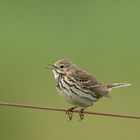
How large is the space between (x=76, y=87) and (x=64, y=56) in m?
6.40

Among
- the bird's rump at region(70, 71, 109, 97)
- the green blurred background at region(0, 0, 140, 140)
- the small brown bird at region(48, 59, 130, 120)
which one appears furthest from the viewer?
the green blurred background at region(0, 0, 140, 140)

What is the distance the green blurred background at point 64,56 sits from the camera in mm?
13891

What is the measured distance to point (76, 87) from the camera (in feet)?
35.6

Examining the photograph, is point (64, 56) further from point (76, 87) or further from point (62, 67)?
point (76, 87)

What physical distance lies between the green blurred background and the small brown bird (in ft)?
7.53

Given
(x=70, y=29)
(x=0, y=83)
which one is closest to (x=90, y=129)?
(x=0, y=83)

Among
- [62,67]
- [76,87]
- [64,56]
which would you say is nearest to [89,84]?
[76,87]

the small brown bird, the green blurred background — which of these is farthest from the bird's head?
the green blurred background

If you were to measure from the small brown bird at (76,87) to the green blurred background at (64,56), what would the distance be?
2.29m

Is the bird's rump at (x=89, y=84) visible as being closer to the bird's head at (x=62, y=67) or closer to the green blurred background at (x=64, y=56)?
the bird's head at (x=62, y=67)

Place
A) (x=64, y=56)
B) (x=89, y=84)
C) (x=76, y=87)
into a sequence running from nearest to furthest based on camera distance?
(x=76, y=87)
(x=89, y=84)
(x=64, y=56)

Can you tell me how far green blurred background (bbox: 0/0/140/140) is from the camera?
547 inches

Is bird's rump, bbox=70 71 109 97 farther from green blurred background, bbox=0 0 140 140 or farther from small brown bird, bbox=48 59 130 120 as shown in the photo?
green blurred background, bbox=0 0 140 140

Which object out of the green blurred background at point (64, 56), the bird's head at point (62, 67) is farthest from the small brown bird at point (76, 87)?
the green blurred background at point (64, 56)
